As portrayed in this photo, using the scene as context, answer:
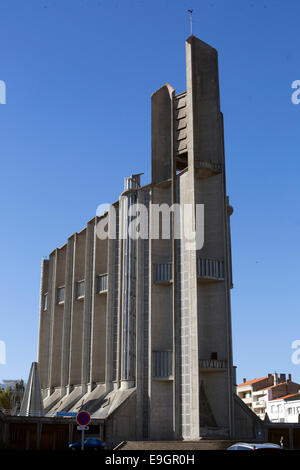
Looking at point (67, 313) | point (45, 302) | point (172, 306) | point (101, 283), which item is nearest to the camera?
point (172, 306)

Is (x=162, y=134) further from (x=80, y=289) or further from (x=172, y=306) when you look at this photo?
(x=80, y=289)

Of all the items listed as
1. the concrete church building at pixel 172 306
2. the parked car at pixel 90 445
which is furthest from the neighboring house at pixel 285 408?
the parked car at pixel 90 445

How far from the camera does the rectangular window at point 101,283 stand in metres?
47.5

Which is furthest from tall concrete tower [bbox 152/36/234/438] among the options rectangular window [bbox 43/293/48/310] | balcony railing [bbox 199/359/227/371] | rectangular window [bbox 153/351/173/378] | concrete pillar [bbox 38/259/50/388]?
rectangular window [bbox 43/293/48/310]

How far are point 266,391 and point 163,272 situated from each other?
66514 mm

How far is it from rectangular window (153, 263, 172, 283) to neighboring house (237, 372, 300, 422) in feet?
190

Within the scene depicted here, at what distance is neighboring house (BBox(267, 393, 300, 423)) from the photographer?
87.4 metres

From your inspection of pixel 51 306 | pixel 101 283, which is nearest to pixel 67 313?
pixel 51 306

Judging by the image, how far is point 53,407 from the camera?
51312 millimetres

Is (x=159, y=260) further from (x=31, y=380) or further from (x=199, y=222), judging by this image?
(x=31, y=380)

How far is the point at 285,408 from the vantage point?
296 ft

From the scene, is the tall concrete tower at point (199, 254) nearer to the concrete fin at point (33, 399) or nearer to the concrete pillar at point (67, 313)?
the concrete fin at point (33, 399)

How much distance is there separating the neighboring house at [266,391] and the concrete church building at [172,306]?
179ft

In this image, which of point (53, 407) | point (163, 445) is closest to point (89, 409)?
point (53, 407)
